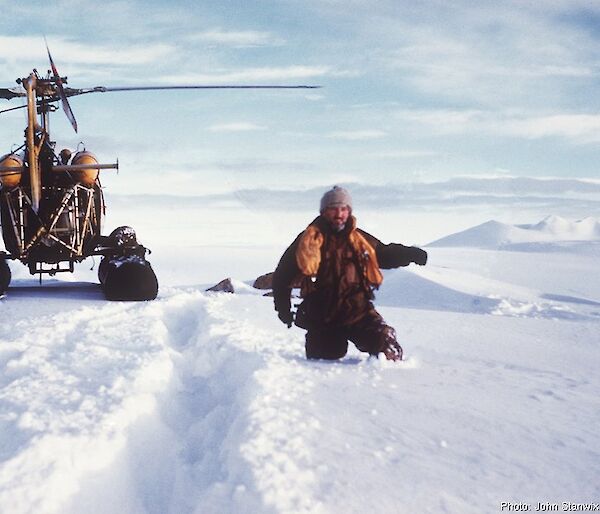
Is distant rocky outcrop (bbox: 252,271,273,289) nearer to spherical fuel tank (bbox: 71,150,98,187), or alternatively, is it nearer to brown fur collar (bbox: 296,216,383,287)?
spherical fuel tank (bbox: 71,150,98,187)

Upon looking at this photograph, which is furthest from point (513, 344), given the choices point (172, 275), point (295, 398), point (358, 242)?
point (172, 275)

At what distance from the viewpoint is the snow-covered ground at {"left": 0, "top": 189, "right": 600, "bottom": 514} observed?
2.05 meters

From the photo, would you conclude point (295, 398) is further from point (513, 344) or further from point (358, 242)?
point (513, 344)

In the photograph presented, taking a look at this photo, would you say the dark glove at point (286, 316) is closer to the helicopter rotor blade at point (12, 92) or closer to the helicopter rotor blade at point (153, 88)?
the helicopter rotor blade at point (153, 88)

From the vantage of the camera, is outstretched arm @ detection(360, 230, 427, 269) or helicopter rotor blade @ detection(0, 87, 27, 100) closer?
outstretched arm @ detection(360, 230, 427, 269)

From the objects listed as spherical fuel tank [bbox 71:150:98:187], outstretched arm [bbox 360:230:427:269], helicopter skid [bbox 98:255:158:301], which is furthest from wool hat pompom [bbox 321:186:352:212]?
spherical fuel tank [bbox 71:150:98:187]

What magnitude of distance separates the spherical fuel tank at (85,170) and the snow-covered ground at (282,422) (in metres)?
Answer: 3.69

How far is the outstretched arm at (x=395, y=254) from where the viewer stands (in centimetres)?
407

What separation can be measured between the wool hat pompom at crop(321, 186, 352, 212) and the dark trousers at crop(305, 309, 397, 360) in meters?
0.86

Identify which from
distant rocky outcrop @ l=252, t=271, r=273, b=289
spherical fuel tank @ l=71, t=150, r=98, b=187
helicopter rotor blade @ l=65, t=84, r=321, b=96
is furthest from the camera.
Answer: distant rocky outcrop @ l=252, t=271, r=273, b=289

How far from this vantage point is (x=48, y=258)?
9438 millimetres

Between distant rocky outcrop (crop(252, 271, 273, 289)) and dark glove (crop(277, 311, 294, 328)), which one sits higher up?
dark glove (crop(277, 311, 294, 328))

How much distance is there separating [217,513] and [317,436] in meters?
0.62

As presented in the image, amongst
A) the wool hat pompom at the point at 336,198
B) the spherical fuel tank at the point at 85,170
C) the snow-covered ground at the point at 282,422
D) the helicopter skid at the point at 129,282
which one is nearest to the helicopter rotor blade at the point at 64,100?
the spherical fuel tank at the point at 85,170
